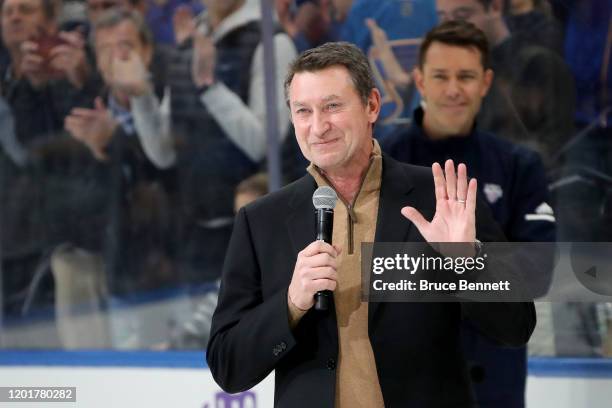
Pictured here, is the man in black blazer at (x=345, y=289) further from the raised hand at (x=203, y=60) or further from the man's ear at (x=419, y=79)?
the raised hand at (x=203, y=60)

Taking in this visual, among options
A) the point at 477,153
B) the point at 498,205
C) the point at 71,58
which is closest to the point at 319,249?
the point at 498,205

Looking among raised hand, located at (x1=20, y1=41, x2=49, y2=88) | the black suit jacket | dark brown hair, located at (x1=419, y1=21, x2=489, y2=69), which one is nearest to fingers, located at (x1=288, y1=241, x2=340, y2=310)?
the black suit jacket

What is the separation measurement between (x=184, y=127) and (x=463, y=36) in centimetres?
137

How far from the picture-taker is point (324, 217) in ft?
7.07

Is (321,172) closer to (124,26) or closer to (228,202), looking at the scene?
(228,202)

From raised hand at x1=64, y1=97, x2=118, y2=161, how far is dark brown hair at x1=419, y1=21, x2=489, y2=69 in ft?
5.29

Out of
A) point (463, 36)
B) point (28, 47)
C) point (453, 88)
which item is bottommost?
point (453, 88)

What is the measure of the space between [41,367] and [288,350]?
2546 millimetres

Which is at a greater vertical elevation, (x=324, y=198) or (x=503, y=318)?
(x=324, y=198)

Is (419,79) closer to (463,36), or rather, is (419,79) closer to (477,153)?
(463,36)

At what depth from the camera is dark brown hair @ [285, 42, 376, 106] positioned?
2.27m

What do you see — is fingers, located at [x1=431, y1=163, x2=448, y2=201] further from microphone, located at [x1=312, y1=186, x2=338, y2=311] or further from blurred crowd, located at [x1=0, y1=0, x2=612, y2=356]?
blurred crowd, located at [x1=0, y1=0, x2=612, y2=356]

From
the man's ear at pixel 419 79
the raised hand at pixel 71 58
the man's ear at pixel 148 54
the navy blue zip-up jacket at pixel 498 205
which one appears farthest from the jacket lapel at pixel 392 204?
the raised hand at pixel 71 58

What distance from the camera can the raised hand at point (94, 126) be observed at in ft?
14.7
